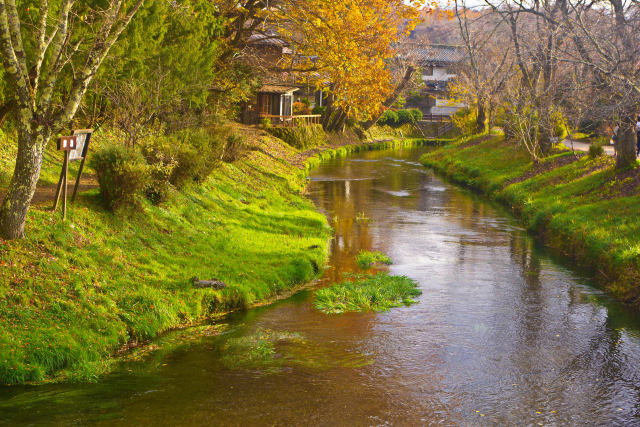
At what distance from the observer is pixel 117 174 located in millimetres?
15000

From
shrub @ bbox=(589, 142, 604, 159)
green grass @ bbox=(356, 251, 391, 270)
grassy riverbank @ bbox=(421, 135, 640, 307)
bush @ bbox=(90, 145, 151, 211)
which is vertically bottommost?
green grass @ bbox=(356, 251, 391, 270)

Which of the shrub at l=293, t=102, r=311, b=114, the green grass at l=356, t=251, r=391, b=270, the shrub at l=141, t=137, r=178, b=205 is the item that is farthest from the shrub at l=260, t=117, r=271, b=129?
the green grass at l=356, t=251, r=391, b=270

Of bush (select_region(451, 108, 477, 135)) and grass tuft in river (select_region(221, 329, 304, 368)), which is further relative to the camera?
bush (select_region(451, 108, 477, 135))

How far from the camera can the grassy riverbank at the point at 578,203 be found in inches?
682

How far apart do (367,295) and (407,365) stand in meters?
3.78

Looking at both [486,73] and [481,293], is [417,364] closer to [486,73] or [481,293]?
[481,293]

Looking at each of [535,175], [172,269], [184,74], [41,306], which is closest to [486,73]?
[535,175]

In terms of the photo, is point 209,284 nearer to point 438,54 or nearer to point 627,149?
point 627,149

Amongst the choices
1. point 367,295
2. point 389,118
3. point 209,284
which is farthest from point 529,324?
point 389,118

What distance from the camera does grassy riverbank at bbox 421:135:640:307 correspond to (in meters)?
17.3

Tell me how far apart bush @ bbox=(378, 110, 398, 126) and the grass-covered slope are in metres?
53.2

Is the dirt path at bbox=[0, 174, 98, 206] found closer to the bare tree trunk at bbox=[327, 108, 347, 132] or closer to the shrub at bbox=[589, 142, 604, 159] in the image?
the shrub at bbox=[589, 142, 604, 159]

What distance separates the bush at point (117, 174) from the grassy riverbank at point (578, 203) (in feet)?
38.6

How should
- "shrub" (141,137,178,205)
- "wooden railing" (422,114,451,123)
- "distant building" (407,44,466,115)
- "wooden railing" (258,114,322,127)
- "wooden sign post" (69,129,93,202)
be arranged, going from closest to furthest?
"wooden sign post" (69,129,93,202) → "shrub" (141,137,178,205) → "wooden railing" (258,114,322,127) → "wooden railing" (422,114,451,123) → "distant building" (407,44,466,115)
